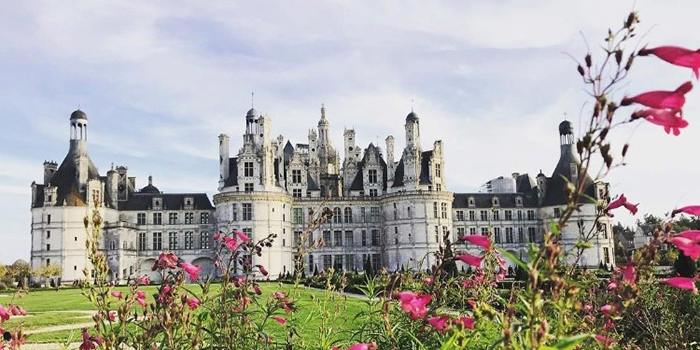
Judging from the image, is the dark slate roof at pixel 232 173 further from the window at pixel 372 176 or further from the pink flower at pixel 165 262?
the pink flower at pixel 165 262

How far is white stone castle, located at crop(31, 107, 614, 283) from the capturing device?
5003cm

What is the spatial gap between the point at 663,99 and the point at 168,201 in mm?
56530

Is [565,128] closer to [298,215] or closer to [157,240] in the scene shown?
[298,215]

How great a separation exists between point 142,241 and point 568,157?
40.0 m

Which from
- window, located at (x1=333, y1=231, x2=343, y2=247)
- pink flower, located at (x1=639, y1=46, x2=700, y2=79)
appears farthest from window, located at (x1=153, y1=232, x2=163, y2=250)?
pink flower, located at (x1=639, y1=46, x2=700, y2=79)

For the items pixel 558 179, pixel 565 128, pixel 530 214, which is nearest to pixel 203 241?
pixel 530 214

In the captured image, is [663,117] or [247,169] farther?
[247,169]

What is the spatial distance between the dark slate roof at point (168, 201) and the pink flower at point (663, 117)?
5500 centimetres

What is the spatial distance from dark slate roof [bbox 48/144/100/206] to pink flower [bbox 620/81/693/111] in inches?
2109

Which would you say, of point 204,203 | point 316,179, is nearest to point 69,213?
point 204,203

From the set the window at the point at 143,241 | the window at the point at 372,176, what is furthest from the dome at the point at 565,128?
the window at the point at 143,241

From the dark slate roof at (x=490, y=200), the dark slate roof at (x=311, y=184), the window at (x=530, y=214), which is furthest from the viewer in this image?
the dark slate roof at (x=490, y=200)

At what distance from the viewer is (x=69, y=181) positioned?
168 ft

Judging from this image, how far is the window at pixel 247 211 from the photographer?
1967 inches
